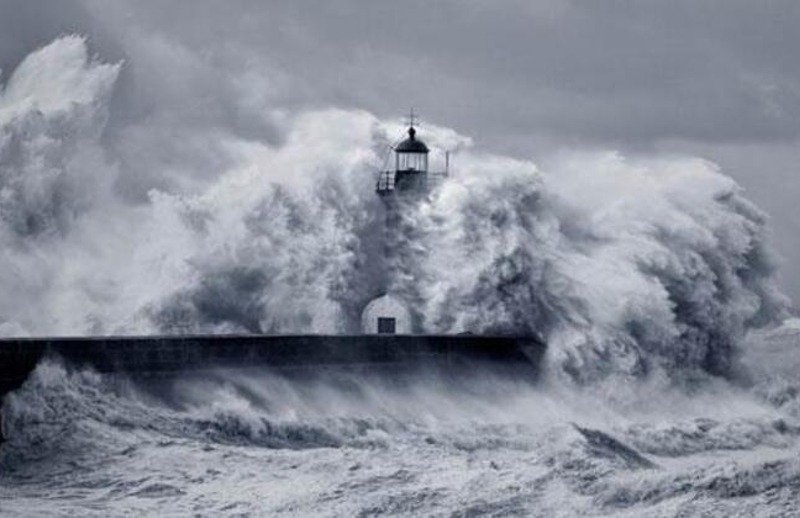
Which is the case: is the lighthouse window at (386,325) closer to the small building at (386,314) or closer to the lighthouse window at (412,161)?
the small building at (386,314)

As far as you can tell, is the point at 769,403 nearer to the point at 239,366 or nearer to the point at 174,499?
the point at 239,366

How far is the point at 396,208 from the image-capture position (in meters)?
35.4

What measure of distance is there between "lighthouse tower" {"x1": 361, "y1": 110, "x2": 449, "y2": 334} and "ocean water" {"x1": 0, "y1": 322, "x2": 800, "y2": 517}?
6148 millimetres

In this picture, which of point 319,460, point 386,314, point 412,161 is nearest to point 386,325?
point 386,314

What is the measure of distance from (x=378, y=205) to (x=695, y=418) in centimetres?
730

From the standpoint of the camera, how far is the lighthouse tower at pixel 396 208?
3406cm

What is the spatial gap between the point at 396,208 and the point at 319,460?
50.3 feet

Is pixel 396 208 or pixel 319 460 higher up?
pixel 396 208

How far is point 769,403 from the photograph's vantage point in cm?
3612

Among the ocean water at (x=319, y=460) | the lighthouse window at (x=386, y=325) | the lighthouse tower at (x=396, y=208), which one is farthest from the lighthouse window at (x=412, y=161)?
the ocean water at (x=319, y=460)

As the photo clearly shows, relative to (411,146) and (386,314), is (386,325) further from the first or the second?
(411,146)

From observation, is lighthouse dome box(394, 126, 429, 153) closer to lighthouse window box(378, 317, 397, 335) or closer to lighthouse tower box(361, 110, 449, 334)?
lighthouse tower box(361, 110, 449, 334)

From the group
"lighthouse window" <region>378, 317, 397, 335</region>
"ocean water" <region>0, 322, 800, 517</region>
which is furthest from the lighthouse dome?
"ocean water" <region>0, 322, 800, 517</region>

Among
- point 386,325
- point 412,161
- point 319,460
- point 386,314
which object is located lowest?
point 319,460
